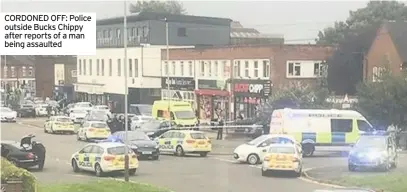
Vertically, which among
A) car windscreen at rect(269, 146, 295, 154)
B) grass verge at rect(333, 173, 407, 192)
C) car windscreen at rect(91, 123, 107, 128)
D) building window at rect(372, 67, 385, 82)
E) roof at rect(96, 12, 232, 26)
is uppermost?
roof at rect(96, 12, 232, 26)

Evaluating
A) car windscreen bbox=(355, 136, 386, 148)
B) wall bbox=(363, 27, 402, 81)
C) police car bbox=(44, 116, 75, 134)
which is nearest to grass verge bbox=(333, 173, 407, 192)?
car windscreen bbox=(355, 136, 386, 148)

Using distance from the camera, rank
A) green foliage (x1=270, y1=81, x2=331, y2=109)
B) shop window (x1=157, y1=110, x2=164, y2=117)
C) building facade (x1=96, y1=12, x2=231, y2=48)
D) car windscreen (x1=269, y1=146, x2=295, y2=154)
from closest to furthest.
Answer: car windscreen (x1=269, y1=146, x2=295, y2=154)
building facade (x1=96, y1=12, x2=231, y2=48)
green foliage (x1=270, y1=81, x2=331, y2=109)
shop window (x1=157, y1=110, x2=164, y2=117)

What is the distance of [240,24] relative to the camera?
546 inches

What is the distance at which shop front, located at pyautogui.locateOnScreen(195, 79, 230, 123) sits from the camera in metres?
16.0

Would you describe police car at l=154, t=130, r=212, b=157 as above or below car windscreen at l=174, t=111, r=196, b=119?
below

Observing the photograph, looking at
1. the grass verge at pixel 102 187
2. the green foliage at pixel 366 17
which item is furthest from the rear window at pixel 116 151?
the green foliage at pixel 366 17

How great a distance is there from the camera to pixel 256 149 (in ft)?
42.9

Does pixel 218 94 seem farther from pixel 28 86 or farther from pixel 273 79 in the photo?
pixel 28 86

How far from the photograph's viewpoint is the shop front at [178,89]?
16.4 meters

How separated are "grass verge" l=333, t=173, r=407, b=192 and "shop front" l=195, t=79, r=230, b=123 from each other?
231 inches

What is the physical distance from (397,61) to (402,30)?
2.36 feet

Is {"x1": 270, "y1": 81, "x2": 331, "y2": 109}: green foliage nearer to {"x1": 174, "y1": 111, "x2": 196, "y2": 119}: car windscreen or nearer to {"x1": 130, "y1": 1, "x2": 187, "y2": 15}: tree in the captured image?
{"x1": 174, "y1": 111, "x2": 196, "y2": 119}: car windscreen

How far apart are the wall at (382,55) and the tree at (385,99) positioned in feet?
1.08

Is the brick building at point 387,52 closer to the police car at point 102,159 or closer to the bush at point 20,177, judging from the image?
the police car at point 102,159
